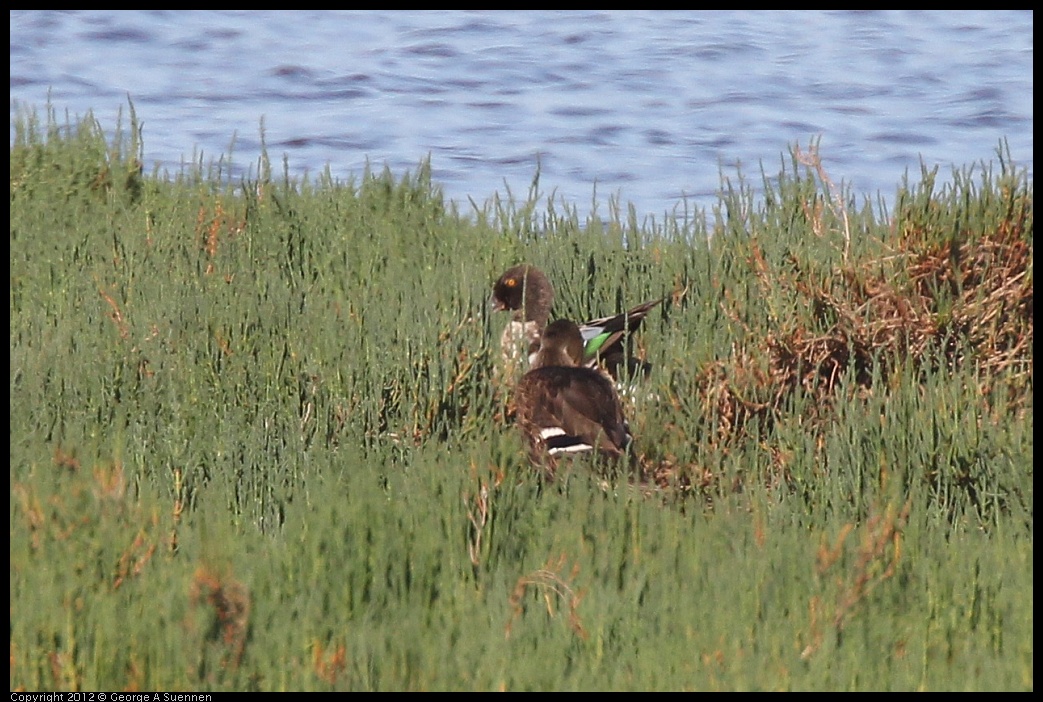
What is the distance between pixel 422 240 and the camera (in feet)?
28.6

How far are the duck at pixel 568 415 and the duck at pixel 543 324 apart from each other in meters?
0.34

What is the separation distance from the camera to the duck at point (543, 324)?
7.40m

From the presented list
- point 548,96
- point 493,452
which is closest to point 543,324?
point 493,452

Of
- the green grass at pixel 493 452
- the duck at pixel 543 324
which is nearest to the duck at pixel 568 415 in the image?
the green grass at pixel 493 452

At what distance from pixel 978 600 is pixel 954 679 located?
653 mm

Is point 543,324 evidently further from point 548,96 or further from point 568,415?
point 548,96

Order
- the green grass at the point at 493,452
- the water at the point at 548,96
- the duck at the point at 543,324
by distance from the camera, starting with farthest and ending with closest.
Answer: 1. the water at the point at 548,96
2. the duck at the point at 543,324
3. the green grass at the point at 493,452

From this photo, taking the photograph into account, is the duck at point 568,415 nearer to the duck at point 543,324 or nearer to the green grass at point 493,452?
the green grass at point 493,452

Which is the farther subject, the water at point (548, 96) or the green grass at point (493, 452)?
the water at point (548, 96)

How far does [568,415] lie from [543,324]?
5.70ft

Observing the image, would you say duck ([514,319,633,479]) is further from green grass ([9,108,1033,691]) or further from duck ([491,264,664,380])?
duck ([491,264,664,380])

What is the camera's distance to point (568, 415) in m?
6.38

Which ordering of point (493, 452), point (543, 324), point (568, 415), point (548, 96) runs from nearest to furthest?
point (493, 452)
point (568, 415)
point (543, 324)
point (548, 96)

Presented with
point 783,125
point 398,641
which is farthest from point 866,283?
point 783,125
